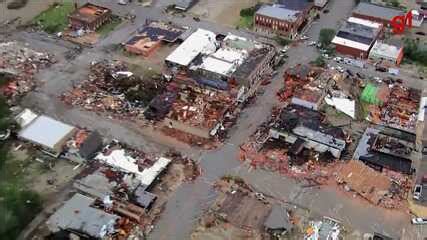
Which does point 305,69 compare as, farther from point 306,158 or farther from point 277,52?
point 306,158

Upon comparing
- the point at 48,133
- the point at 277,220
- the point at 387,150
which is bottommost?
the point at 48,133

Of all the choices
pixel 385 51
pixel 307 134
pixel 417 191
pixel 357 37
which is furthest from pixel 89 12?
pixel 417 191

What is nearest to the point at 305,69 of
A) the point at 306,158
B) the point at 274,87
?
the point at 274,87

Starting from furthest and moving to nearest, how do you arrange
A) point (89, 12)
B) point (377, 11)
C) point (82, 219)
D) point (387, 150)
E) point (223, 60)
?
point (377, 11) → point (89, 12) → point (223, 60) → point (387, 150) → point (82, 219)

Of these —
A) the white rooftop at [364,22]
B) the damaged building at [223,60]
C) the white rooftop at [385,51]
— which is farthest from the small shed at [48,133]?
the white rooftop at [364,22]

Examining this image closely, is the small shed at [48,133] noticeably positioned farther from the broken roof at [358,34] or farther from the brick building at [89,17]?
the broken roof at [358,34]

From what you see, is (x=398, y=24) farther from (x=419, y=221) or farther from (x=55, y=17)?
(x=55, y=17)

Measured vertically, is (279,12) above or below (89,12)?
above
